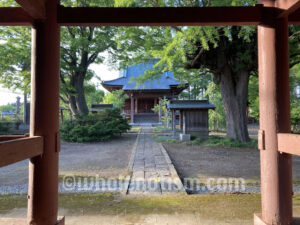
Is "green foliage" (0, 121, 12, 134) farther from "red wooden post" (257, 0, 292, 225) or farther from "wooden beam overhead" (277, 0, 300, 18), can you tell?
"wooden beam overhead" (277, 0, 300, 18)

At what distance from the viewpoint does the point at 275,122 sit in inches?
66.1

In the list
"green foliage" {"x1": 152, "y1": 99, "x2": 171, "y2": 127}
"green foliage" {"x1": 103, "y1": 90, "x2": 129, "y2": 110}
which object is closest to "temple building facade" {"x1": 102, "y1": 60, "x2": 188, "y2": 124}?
"green foliage" {"x1": 103, "y1": 90, "x2": 129, "y2": 110}

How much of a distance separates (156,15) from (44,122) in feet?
4.42

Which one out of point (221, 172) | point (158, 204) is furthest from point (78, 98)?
point (158, 204)

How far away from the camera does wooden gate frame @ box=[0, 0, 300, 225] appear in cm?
165

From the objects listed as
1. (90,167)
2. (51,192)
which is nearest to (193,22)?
(51,192)

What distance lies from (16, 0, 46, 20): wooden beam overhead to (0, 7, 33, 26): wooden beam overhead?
0.12 meters

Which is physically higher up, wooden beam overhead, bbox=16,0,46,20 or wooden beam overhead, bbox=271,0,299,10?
wooden beam overhead, bbox=271,0,299,10

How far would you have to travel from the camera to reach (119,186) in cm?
360

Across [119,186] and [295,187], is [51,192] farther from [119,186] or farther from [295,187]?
[295,187]

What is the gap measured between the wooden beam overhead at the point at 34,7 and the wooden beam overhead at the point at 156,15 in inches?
6.7

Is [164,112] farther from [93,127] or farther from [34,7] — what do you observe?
[34,7]

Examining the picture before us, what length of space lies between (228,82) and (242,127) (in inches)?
82.1

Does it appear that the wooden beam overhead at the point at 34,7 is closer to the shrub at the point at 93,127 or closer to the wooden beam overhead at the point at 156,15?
the wooden beam overhead at the point at 156,15
